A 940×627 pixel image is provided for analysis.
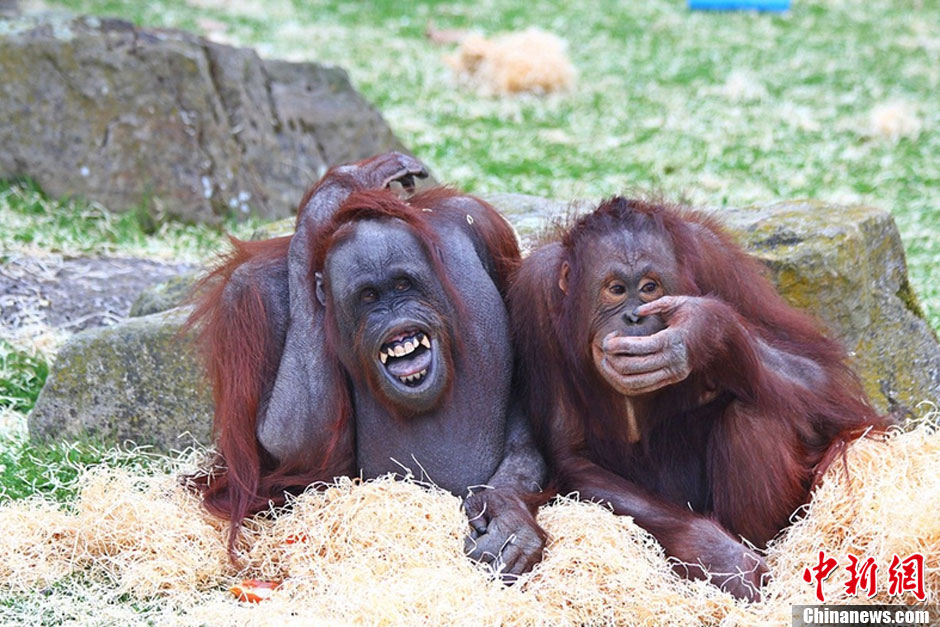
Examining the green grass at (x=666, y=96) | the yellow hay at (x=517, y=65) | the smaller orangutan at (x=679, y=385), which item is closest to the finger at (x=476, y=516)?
the smaller orangutan at (x=679, y=385)

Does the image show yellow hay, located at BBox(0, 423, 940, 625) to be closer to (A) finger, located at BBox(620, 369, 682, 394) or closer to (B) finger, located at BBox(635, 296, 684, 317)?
(A) finger, located at BBox(620, 369, 682, 394)

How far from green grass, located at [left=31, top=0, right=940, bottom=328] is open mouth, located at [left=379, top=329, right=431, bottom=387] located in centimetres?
268

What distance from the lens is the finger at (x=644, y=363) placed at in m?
3.17

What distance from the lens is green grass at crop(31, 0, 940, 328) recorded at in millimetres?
7461

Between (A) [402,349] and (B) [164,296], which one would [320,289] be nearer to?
(A) [402,349]

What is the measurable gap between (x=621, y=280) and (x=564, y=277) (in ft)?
0.68

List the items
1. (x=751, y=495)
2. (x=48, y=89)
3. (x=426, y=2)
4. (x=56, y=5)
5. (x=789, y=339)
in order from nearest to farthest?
(x=751, y=495)
(x=789, y=339)
(x=48, y=89)
(x=56, y=5)
(x=426, y=2)

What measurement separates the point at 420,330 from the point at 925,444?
1.47m

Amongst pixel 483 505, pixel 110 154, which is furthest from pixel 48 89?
pixel 483 505

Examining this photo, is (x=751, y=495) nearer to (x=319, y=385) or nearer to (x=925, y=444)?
(x=925, y=444)

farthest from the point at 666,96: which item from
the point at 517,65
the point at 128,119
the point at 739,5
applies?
the point at 128,119

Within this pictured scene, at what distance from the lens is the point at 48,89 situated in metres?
6.72

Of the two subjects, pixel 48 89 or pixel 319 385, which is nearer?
pixel 319 385

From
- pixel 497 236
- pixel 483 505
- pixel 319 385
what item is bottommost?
pixel 483 505
